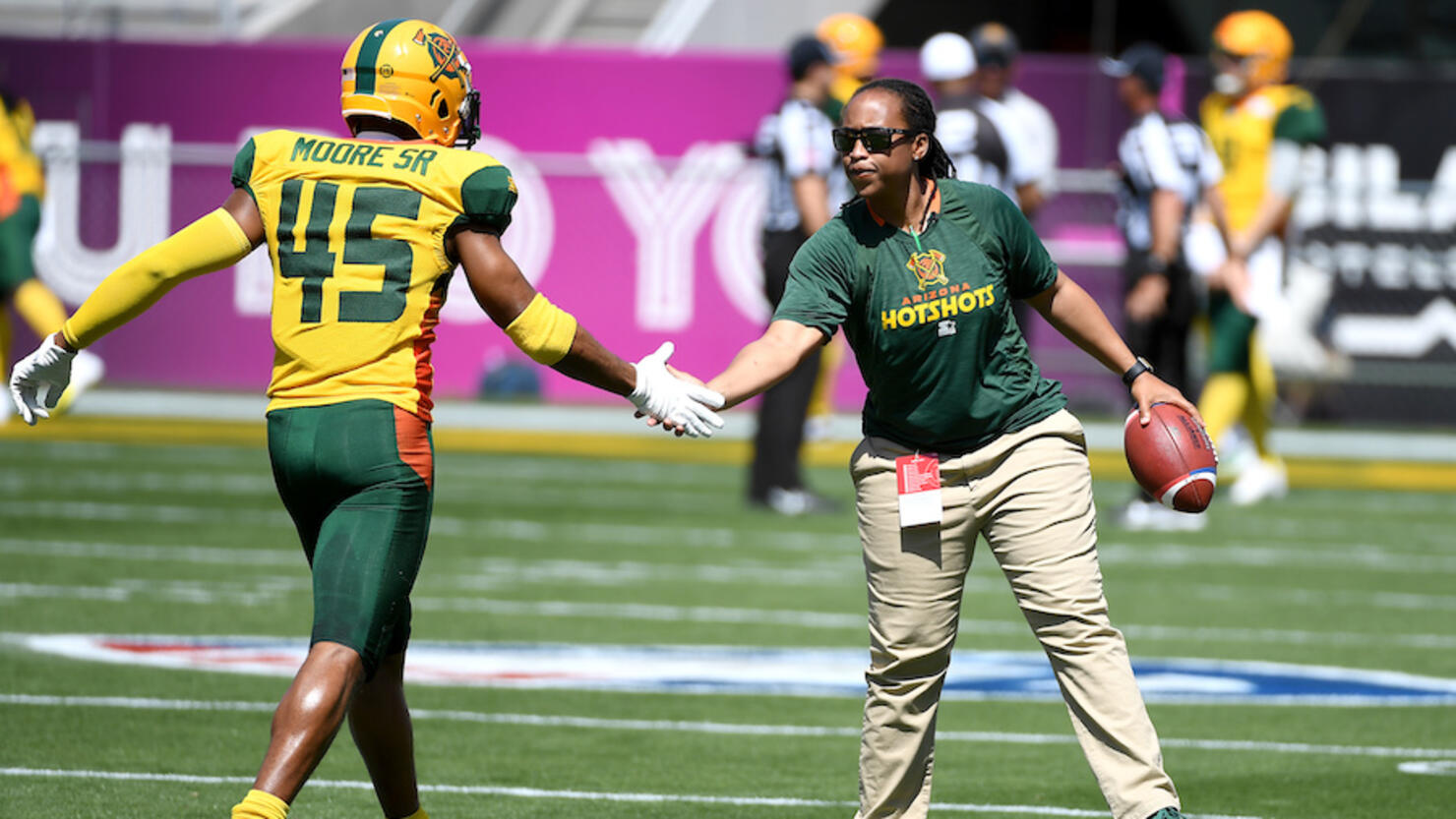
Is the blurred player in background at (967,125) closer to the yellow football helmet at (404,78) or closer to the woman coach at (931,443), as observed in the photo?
the woman coach at (931,443)

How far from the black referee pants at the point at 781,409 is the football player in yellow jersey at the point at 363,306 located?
26.0 ft

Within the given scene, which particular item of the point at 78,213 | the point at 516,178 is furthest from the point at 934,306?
the point at 78,213

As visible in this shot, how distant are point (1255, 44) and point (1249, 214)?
1148 millimetres

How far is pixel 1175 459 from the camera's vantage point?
19.0ft

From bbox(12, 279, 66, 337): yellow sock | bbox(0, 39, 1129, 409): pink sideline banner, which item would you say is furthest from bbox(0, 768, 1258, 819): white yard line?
bbox(0, 39, 1129, 409): pink sideline banner

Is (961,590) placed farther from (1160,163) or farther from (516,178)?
(516,178)

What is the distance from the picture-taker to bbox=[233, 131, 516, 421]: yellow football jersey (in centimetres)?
500

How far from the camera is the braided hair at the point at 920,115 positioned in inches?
222

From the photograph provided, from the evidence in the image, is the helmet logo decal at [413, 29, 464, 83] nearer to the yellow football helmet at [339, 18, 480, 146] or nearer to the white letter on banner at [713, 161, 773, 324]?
the yellow football helmet at [339, 18, 480, 146]

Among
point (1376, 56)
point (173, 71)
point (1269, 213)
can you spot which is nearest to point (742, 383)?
point (1269, 213)

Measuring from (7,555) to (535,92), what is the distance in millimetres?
9727

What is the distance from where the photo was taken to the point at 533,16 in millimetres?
22328

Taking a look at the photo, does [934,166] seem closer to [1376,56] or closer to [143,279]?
[143,279]

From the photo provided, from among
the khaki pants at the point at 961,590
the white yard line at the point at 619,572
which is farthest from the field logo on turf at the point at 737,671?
the khaki pants at the point at 961,590
